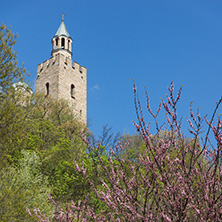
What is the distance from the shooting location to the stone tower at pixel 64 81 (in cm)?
2970

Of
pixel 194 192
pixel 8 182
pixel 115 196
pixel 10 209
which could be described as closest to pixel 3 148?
pixel 8 182

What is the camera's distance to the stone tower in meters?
29.7

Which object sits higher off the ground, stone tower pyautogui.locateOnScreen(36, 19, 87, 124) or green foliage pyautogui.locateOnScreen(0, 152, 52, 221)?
stone tower pyautogui.locateOnScreen(36, 19, 87, 124)

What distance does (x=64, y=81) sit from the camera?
1196 inches

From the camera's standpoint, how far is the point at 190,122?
3.42 m

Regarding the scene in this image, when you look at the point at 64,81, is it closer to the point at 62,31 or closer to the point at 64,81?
the point at 64,81

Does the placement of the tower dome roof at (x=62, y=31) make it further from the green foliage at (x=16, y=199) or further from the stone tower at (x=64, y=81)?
the green foliage at (x=16, y=199)

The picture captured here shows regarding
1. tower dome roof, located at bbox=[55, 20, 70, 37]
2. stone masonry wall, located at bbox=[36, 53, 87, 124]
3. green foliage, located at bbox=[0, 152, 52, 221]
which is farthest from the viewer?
tower dome roof, located at bbox=[55, 20, 70, 37]

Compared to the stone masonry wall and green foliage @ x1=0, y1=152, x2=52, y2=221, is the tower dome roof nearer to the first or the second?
the stone masonry wall

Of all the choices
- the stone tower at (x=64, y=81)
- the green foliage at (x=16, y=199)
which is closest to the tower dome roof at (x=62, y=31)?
the stone tower at (x=64, y=81)

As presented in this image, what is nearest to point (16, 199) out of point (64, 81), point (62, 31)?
point (64, 81)

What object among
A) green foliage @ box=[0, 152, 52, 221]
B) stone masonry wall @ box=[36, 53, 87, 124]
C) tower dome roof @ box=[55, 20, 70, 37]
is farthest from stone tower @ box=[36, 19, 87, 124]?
green foliage @ box=[0, 152, 52, 221]

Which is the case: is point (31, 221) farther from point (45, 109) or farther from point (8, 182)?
point (45, 109)

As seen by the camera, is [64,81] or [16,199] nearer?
[16,199]
